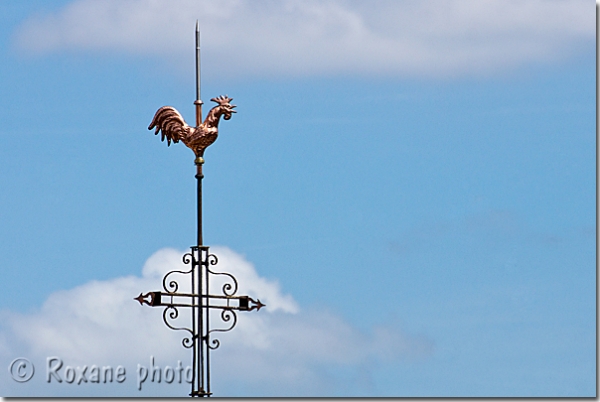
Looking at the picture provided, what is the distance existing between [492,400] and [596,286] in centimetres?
262

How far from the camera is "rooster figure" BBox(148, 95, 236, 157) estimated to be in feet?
54.2

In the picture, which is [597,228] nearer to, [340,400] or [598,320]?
[598,320]

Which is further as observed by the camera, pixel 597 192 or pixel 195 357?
pixel 597 192

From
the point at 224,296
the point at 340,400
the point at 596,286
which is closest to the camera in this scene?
the point at 340,400

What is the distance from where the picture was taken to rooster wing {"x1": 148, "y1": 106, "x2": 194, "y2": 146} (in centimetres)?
1661

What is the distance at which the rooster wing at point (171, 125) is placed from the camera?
1661 cm

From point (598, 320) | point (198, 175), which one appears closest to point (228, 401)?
point (198, 175)

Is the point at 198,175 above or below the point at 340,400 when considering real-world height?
above

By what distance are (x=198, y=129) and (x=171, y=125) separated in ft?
1.03

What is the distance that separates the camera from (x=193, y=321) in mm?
16219

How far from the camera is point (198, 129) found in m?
16.6

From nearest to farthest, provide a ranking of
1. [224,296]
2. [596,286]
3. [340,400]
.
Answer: [340,400] < [224,296] < [596,286]

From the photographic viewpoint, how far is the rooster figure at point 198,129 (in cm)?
1653

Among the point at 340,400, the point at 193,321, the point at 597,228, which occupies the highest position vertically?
the point at 597,228
